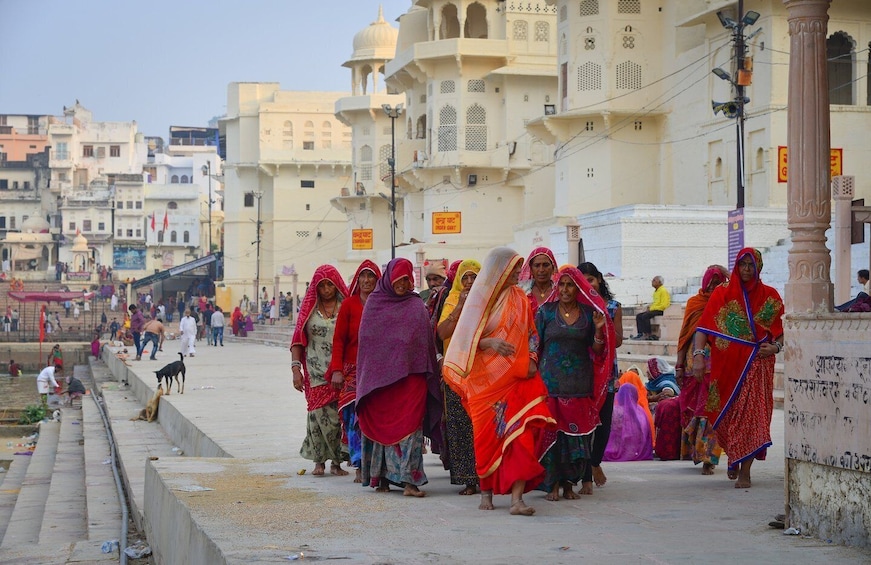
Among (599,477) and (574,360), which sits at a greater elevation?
(574,360)

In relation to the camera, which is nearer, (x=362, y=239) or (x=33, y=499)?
(x=33, y=499)

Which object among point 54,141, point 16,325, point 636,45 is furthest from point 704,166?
point 54,141

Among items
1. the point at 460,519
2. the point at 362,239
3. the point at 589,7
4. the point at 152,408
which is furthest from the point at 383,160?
the point at 460,519

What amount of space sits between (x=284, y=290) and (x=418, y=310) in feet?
193

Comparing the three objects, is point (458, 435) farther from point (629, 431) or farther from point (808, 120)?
point (808, 120)

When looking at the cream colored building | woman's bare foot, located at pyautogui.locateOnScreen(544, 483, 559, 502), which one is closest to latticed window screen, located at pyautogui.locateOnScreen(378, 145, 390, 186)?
the cream colored building

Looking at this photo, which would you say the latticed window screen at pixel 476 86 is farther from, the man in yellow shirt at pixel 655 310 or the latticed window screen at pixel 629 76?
the man in yellow shirt at pixel 655 310

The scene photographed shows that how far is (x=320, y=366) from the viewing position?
8.56m

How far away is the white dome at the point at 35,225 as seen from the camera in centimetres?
9144

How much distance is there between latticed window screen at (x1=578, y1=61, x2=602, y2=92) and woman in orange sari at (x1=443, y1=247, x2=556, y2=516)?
27.2 meters

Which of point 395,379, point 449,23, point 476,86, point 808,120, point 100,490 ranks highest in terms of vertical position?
point 449,23

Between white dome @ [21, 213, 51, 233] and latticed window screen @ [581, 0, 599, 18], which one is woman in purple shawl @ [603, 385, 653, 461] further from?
white dome @ [21, 213, 51, 233]

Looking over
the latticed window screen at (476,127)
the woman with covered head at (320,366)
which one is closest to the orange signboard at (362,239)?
the latticed window screen at (476,127)

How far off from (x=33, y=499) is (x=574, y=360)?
24.9ft
